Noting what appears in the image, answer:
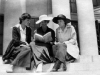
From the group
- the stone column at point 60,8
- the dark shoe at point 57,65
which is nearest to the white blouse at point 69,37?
the dark shoe at point 57,65

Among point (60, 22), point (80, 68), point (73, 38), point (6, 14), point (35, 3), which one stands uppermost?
point (35, 3)

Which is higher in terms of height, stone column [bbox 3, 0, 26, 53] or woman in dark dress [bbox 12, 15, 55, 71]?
stone column [bbox 3, 0, 26, 53]

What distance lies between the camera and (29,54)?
8.66 meters

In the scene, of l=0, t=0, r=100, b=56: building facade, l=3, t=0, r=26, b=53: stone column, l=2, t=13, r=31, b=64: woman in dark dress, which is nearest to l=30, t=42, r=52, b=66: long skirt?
l=2, t=13, r=31, b=64: woman in dark dress

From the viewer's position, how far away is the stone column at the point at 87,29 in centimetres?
1473

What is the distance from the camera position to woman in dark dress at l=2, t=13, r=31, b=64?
8.86m

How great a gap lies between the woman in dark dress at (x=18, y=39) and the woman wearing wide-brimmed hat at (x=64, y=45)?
A: 4.14 ft

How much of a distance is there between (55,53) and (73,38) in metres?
1.17

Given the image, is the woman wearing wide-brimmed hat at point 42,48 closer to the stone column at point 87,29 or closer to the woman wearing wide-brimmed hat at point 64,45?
the woman wearing wide-brimmed hat at point 64,45

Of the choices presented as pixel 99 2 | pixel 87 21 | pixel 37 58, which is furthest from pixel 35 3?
pixel 37 58

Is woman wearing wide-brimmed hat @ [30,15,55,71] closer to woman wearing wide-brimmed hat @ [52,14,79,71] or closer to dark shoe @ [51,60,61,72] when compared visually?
woman wearing wide-brimmed hat @ [52,14,79,71]

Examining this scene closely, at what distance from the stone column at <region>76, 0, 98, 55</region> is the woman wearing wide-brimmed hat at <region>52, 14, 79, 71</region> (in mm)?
5482

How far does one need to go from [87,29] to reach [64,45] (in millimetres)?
6709

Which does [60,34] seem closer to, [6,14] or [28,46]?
[28,46]
